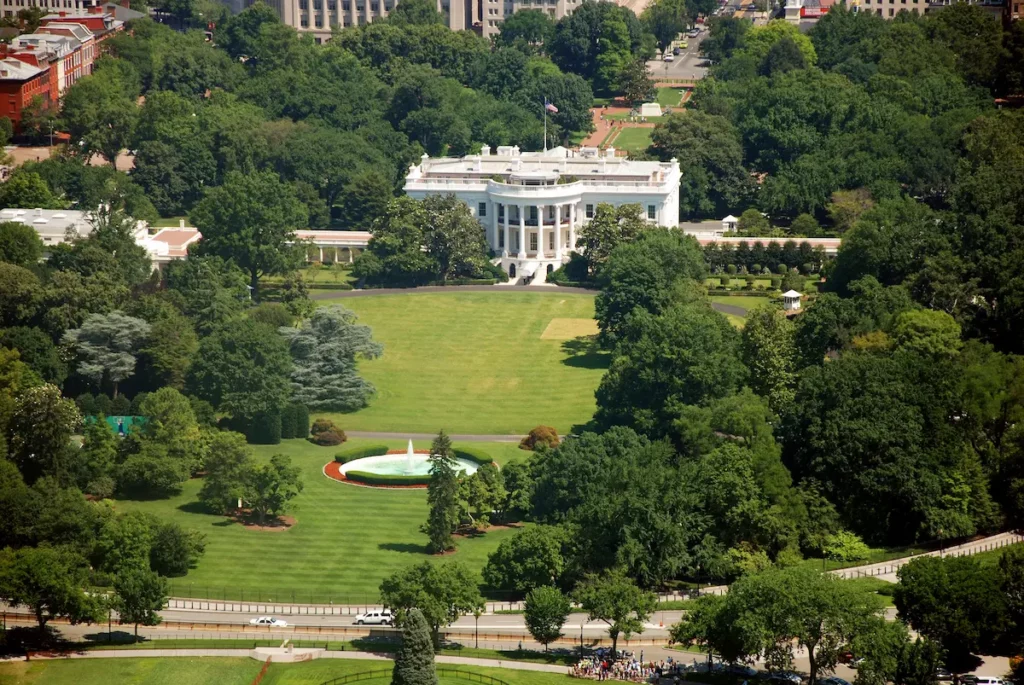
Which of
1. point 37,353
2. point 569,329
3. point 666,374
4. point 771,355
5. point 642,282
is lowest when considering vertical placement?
point 569,329

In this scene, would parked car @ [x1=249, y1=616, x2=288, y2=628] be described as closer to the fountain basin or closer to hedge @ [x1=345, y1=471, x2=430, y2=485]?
hedge @ [x1=345, y1=471, x2=430, y2=485]

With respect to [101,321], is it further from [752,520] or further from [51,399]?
[752,520]

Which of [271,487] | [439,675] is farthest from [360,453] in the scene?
[439,675]

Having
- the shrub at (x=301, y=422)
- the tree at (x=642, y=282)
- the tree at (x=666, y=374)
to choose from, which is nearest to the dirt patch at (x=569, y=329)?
the tree at (x=642, y=282)

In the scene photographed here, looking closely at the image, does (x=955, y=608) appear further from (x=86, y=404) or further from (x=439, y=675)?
(x=86, y=404)

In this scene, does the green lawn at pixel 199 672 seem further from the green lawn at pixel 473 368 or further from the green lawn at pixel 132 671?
the green lawn at pixel 473 368

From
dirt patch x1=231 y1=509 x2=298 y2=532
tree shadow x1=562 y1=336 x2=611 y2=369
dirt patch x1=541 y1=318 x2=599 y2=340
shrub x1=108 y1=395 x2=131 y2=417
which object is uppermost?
shrub x1=108 y1=395 x2=131 y2=417

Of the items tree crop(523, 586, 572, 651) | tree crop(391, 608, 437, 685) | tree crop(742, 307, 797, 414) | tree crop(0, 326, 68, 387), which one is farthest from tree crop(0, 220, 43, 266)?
tree crop(391, 608, 437, 685)
